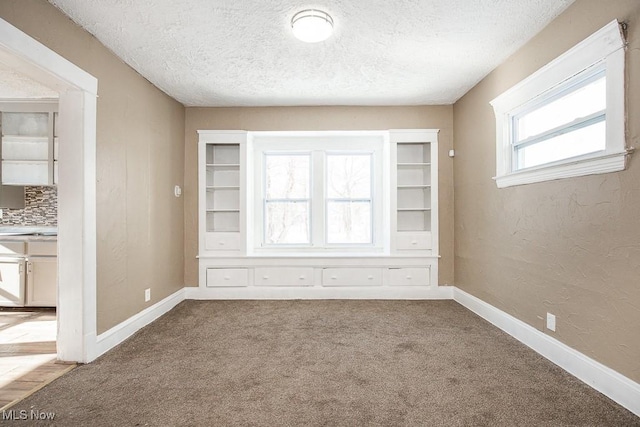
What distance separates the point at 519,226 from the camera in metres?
2.97

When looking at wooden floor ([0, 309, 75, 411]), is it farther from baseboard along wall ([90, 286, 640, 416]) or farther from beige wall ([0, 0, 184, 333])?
beige wall ([0, 0, 184, 333])

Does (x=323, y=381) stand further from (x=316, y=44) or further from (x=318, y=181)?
(x=318, y=181)

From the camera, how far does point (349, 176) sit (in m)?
4.98

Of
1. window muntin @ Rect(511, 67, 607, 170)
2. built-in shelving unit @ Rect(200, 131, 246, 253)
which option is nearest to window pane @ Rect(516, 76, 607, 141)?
window muntin @ Rect(511, 67, 607, 170)

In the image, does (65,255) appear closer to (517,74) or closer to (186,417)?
(186,417)

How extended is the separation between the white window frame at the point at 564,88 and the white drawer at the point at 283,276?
2580mm

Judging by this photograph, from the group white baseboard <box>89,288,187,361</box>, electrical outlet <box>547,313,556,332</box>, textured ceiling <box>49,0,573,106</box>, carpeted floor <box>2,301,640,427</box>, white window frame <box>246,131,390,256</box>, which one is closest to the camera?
carpeted floor <box>2,301,640,427</box>

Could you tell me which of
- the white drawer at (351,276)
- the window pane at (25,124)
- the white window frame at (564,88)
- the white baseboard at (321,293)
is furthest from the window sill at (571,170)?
the window pane at (25,124)

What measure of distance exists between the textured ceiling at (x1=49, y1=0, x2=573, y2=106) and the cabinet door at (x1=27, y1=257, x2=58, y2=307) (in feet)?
8.02

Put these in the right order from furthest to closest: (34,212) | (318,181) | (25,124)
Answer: (318,181)
(34,212)
(25,124)

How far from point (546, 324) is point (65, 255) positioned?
378 centimetres

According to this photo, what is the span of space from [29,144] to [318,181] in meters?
3.65

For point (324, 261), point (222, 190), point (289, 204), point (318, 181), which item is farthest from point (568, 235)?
point (222, 190)

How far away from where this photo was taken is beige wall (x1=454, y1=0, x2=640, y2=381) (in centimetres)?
191
